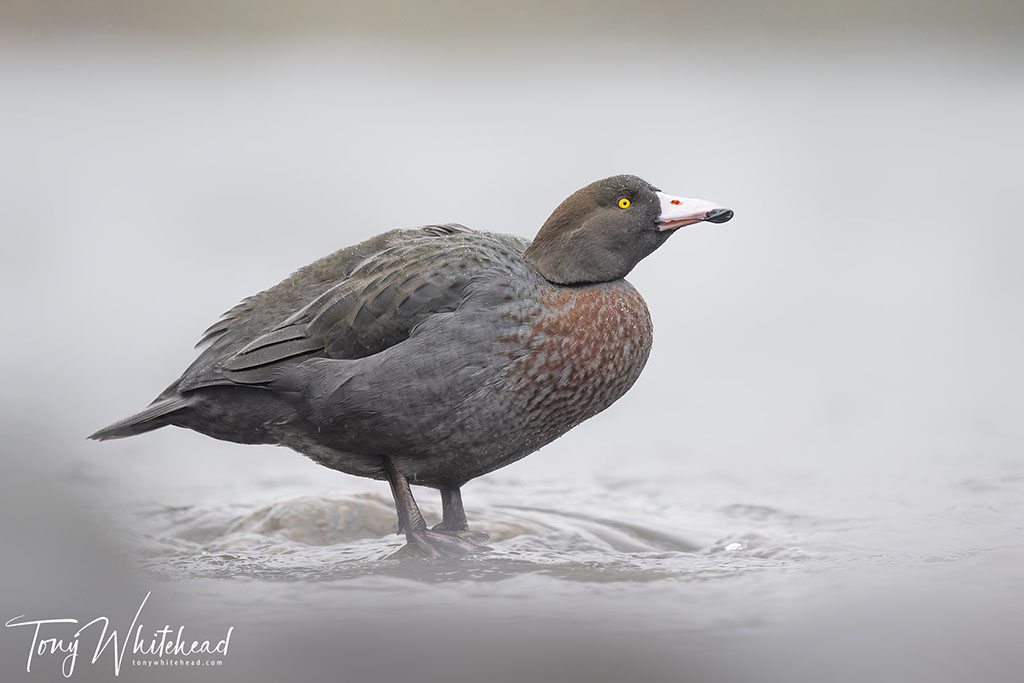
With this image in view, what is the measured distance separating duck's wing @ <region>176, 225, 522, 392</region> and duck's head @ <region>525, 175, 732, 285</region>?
24cm

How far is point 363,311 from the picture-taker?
465 cm

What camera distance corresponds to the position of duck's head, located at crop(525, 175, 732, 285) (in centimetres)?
485

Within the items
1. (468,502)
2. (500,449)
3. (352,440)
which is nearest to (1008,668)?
(500,449)

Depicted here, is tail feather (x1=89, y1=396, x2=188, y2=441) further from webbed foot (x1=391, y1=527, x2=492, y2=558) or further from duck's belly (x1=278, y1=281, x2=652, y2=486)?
webbed foot (x1=391, y1=527, x2=492, y2=558)

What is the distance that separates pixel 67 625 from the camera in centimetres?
365

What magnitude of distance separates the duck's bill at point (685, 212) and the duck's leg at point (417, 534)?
1386 mm

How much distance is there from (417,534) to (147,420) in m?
1.12

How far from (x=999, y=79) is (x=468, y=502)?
369 inches

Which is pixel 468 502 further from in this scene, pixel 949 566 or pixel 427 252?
pixel 949 566

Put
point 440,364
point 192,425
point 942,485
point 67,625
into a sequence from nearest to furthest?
point 67,625
point 440,364
point 192,425
point 942,485

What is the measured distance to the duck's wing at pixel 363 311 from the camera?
4613 millimetres
